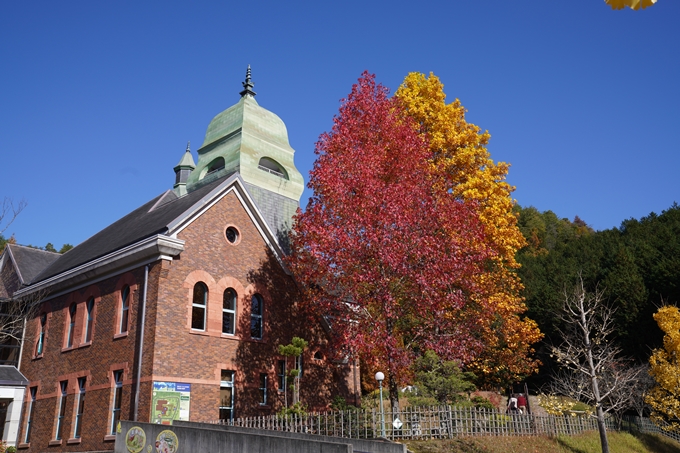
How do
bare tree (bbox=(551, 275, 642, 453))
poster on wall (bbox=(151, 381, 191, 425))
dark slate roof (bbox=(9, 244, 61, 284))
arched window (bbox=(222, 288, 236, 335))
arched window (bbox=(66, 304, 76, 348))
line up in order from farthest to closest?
dark slate roof (bbox=(9, 244, 61, 284))
arched window (bbox=(66, 304, 76, 348))
arched window (bbox=(222, 288, 236, 335))
bare tree (bbox=(551, 275, 642, 453))
poster on wall (bbox=(151, 381, 191, 425))

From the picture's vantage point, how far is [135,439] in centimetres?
1630

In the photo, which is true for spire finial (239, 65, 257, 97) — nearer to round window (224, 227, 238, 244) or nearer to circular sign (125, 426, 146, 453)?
round window (224, 227, 238, 244)

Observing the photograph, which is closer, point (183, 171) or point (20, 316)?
point (20, 316)

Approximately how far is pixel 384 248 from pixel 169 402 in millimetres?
8754

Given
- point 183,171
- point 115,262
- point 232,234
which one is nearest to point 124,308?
point 115,262

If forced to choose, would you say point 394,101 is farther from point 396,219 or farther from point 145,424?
point 145,424

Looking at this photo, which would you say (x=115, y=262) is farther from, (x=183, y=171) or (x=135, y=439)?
(x=183, y=171)

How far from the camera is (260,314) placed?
2369 cm

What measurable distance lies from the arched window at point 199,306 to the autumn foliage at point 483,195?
9619 mm

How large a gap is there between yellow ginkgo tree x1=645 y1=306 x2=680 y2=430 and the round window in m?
19.8

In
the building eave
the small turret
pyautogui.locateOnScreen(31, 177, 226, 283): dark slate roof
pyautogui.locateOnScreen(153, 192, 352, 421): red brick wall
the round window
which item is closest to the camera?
pyautogui.locateOnScreen(153, 192, 352, 421): red brick wall

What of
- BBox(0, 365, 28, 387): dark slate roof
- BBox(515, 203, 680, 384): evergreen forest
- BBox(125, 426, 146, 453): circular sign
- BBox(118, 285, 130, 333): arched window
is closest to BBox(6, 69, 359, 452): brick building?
BBox(118, 285, 130, 333): arched window

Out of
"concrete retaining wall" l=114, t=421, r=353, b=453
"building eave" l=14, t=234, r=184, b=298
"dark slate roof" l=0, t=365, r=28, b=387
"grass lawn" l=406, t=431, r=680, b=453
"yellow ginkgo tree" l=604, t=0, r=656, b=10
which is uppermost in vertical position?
"building eave" l=14, t=234, r=184, b=298

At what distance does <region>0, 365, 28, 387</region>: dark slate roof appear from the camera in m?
24.6
